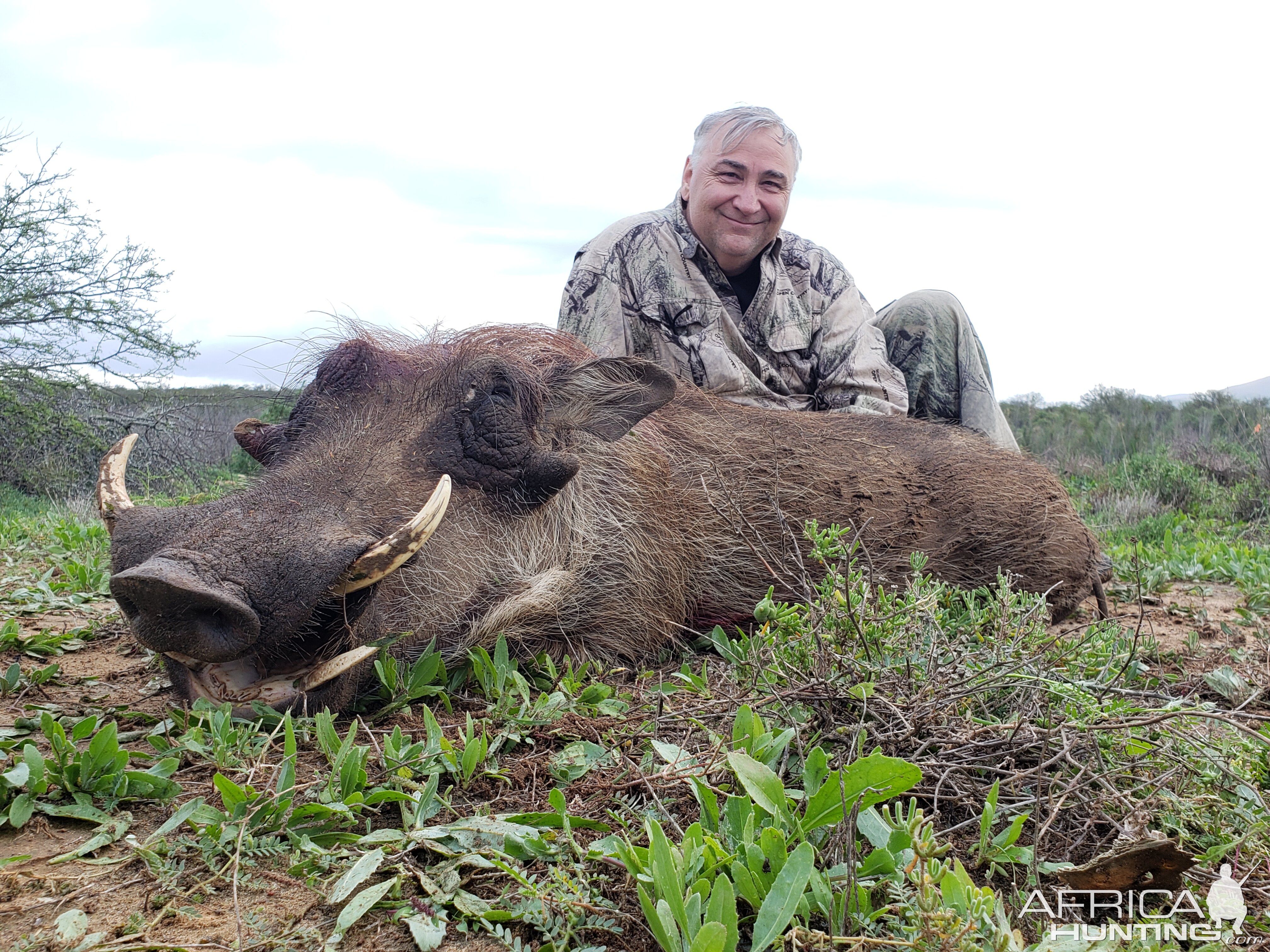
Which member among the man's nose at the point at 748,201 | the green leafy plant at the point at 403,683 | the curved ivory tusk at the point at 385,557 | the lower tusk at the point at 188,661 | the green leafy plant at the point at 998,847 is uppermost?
the man's nose at the point at 748,201

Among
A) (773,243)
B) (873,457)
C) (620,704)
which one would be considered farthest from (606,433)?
(773,243)

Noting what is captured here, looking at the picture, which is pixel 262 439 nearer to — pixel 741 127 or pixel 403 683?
pixel 403 683

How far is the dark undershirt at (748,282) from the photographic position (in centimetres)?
496

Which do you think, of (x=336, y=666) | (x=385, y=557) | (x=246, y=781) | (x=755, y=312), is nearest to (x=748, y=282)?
(x=755, y=312)

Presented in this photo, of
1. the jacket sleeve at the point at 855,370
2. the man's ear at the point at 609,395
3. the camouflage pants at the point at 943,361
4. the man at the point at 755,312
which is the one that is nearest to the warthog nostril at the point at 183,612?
the man's ear at the point at 609,395

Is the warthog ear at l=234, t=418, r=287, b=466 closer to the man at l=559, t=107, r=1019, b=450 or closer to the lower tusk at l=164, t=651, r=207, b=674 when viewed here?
the lower tusk at l=164, t=651, r=207, b=674

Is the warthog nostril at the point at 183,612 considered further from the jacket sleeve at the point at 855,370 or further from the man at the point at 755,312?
the jacket sleeve at the point at 855,370

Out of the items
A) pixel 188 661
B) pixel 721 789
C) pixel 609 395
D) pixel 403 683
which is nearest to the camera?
pixel 721 789

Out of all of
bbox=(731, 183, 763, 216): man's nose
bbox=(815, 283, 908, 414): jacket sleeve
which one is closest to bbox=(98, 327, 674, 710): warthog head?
bbox=(731, 183, 763, 216): man's nose

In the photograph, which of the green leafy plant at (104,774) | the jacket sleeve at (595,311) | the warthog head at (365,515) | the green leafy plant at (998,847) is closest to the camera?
the green leafy plant at (998,847)

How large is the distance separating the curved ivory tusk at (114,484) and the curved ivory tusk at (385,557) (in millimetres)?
594

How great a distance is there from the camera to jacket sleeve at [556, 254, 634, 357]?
4547 millimetres

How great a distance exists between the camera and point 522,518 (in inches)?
110

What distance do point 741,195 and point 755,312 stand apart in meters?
0.61
